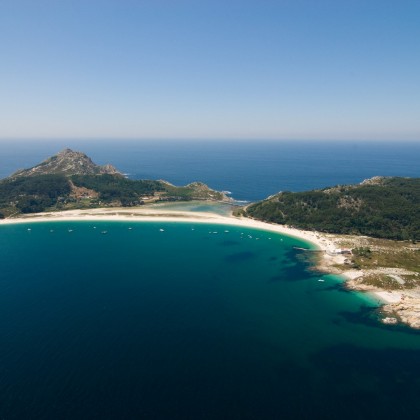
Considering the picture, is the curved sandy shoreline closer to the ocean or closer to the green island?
the green island

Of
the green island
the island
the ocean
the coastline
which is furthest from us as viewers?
the island

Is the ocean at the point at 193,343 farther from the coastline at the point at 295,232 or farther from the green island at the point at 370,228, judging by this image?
the green island at the point at 370,228

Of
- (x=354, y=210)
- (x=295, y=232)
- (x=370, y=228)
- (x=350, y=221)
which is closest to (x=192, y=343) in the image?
(x=295, y=232)

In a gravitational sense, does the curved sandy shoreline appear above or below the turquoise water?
above

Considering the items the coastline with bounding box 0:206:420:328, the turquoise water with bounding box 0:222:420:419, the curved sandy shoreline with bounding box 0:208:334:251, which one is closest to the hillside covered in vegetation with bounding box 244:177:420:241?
the coastline with bounding box 0:206:420:328

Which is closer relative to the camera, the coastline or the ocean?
the ocean

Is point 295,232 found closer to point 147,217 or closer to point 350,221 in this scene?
point 350,221
